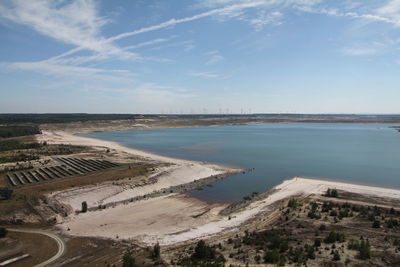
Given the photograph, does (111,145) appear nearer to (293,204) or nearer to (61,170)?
(61,170)

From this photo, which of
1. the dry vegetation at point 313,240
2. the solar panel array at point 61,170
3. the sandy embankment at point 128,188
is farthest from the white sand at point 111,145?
the dry vegetation at point 313,240

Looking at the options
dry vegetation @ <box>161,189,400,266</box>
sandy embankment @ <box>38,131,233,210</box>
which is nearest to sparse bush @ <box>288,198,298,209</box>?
dry vegetation @ <box>161,189,400,266</box>

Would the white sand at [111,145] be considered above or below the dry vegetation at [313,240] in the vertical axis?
above

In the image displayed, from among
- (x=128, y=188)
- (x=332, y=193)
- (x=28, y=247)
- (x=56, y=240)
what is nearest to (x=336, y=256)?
(x=332, y=193)

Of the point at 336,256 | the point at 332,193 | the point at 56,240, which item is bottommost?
the point at 56,240

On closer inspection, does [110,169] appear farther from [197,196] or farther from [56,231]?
[56,231]

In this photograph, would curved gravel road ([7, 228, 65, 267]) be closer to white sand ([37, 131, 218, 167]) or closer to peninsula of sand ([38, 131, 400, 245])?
peninsula of sand ([38, 131, 400, 245])

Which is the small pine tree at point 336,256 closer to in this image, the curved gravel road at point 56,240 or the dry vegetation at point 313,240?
the dry vegetation at point 313,240
